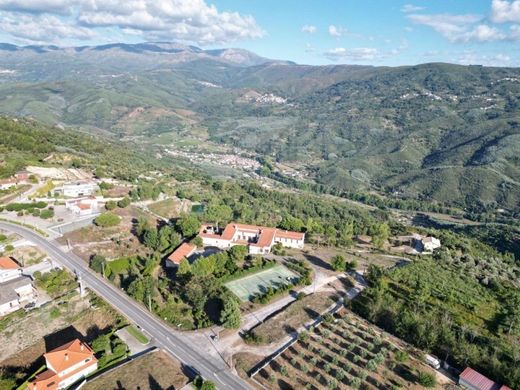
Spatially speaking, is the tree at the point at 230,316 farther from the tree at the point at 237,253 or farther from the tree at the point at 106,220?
the tree at the point at 106,220

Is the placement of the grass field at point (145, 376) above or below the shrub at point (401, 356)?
below

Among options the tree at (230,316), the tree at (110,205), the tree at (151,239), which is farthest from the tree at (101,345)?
the tree at (110,205)

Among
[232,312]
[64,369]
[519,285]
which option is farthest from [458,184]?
[64,369]

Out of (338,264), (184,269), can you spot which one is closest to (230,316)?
(184,269)

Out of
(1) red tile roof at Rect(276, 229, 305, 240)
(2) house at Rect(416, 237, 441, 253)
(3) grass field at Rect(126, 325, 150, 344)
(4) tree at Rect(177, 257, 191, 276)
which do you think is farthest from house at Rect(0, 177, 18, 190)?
(2) house at Rect(416, 237, 441, 253)

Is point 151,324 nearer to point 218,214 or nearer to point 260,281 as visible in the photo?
point 260,281
